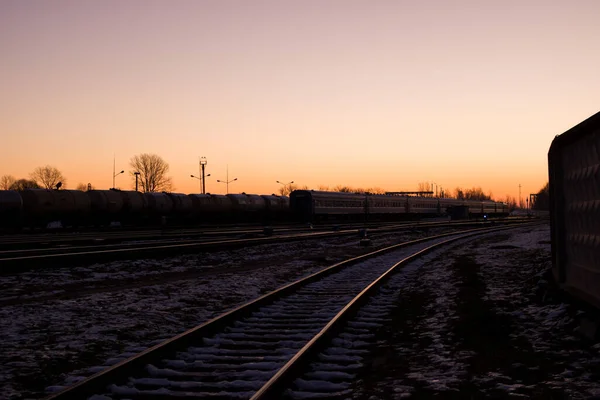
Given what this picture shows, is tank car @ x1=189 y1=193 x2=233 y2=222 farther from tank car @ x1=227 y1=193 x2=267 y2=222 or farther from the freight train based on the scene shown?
tank car @ x1=227 y1=193 x2=267 y2=222

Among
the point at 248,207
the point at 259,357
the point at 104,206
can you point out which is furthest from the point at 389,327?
the point at 248,207

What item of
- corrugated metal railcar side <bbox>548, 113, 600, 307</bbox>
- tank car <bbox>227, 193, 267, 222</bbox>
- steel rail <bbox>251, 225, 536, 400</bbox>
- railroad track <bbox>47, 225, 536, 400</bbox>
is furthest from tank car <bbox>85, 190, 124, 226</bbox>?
corrugated metal railcar side <bbox>548, 113, 600, 307</bbox>

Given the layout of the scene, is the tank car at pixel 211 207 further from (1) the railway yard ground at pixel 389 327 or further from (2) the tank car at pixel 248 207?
(1) the railway yard ground at pixel 389 327

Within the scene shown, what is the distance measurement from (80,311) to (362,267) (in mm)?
10226

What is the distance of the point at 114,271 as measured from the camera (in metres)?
17.2

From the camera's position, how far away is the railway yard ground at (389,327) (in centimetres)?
606

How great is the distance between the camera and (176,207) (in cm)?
5291

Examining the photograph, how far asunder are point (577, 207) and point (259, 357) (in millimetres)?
5922

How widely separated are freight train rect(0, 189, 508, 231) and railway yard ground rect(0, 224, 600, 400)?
2703 cm

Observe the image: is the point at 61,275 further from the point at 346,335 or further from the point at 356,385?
the point at 356,385

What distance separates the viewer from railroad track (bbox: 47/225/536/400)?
563 centimetres

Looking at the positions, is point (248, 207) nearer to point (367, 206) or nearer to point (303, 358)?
point (367, 206)

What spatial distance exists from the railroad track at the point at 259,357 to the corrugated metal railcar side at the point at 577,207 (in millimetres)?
3300

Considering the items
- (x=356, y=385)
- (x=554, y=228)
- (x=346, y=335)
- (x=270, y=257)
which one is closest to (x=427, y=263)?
(x=270, y=257)
